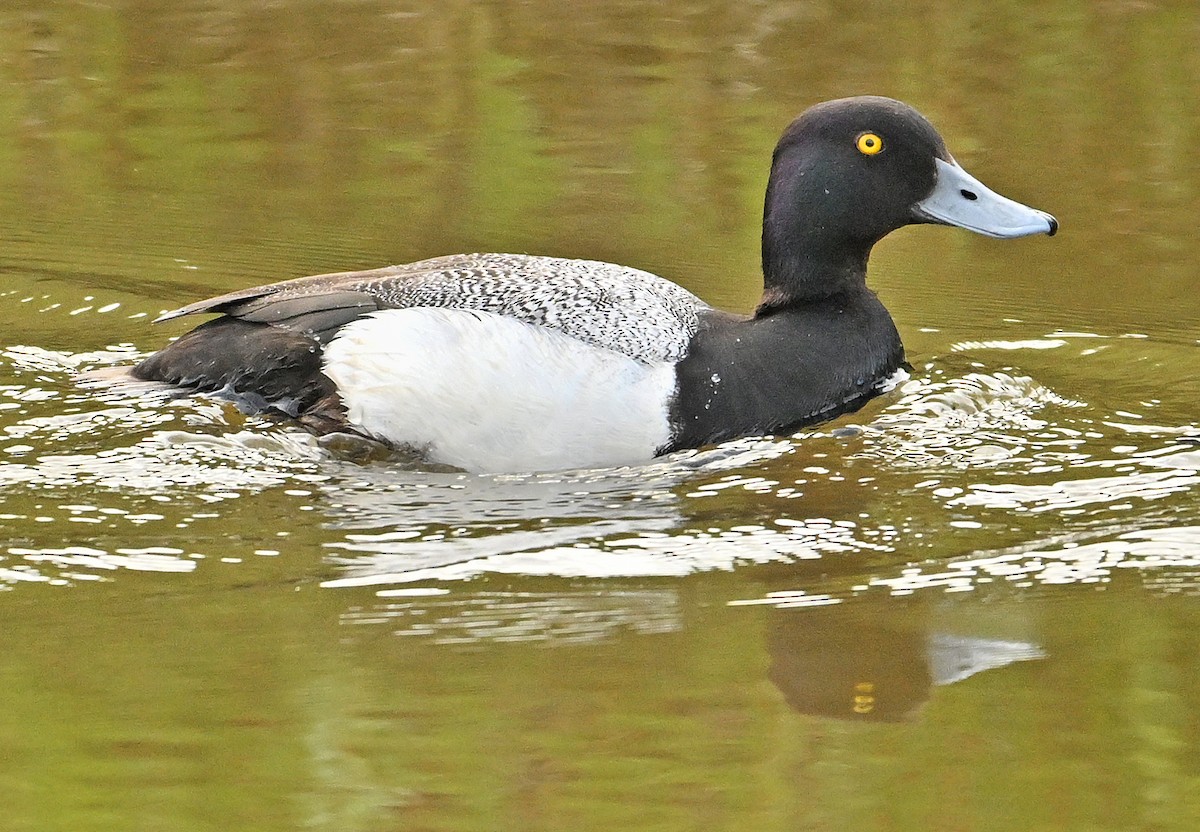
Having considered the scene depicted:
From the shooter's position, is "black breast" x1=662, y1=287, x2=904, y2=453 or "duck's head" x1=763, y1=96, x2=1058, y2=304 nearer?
"black breast" x1=662, y1=287, x2=904, y2=453

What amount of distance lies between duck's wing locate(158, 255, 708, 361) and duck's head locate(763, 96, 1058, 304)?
523 mm

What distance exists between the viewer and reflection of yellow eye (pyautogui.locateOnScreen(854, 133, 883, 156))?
21.1 feet

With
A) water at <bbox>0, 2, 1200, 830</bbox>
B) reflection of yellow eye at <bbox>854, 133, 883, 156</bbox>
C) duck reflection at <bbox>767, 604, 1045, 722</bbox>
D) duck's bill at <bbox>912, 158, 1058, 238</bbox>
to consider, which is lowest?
duck reflection at <bbox>767, 604, 1045, 722</bbox>

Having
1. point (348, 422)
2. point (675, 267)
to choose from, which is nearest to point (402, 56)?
point (675, 267)

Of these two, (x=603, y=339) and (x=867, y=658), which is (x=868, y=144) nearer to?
(x=603, y=339)

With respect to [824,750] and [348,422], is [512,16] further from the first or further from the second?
[824,750]

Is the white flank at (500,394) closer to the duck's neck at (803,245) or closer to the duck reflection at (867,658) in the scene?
the duck's neck at (803,245)

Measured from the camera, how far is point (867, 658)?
4332 mm

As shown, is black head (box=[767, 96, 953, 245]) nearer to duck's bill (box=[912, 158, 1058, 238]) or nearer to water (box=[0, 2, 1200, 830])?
A: duck's bill (box=[912, 158, 1058, 238])

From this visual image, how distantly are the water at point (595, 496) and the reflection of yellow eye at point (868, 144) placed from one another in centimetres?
92

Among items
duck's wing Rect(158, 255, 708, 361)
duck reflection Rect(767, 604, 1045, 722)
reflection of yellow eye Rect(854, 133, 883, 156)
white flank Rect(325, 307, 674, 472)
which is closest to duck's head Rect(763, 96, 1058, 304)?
reflection of yellow eye Rect(854, 133, 883, 156)

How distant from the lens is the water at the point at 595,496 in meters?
3.71

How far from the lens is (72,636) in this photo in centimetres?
436

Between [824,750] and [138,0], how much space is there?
870 centimetres
